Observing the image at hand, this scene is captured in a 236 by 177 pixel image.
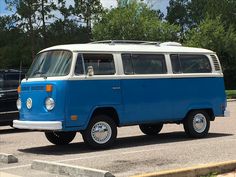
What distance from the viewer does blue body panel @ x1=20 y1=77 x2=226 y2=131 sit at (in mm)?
12000

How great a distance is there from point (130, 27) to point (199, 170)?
125 ft

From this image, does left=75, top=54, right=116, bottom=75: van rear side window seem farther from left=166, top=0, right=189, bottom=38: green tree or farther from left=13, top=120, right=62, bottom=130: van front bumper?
left=166, top=0, right=189, bottom=38: green tree

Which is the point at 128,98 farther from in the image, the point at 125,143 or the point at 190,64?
the point at 190,64

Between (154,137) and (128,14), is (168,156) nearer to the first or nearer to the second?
(154,137)

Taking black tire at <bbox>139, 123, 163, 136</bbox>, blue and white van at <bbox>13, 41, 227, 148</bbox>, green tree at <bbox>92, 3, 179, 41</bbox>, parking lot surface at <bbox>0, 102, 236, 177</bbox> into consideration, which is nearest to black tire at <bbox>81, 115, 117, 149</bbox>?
blue and white van at <bbox>13, 41, 227, 148</bbox>

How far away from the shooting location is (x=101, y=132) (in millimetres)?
12492

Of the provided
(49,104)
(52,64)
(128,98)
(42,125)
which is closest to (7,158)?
(42,125)

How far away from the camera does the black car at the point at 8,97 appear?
1678cm

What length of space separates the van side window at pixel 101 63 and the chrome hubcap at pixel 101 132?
113cm

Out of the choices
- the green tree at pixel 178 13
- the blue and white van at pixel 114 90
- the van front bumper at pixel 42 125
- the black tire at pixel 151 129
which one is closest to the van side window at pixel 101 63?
the blue and white van at pixel 114 90

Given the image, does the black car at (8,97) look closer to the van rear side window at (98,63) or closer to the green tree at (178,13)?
the van rear side window at (98,63)

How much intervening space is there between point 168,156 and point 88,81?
7.92 ft

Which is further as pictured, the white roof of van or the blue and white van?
the white roof of van

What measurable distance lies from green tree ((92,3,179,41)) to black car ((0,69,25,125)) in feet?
95.7
